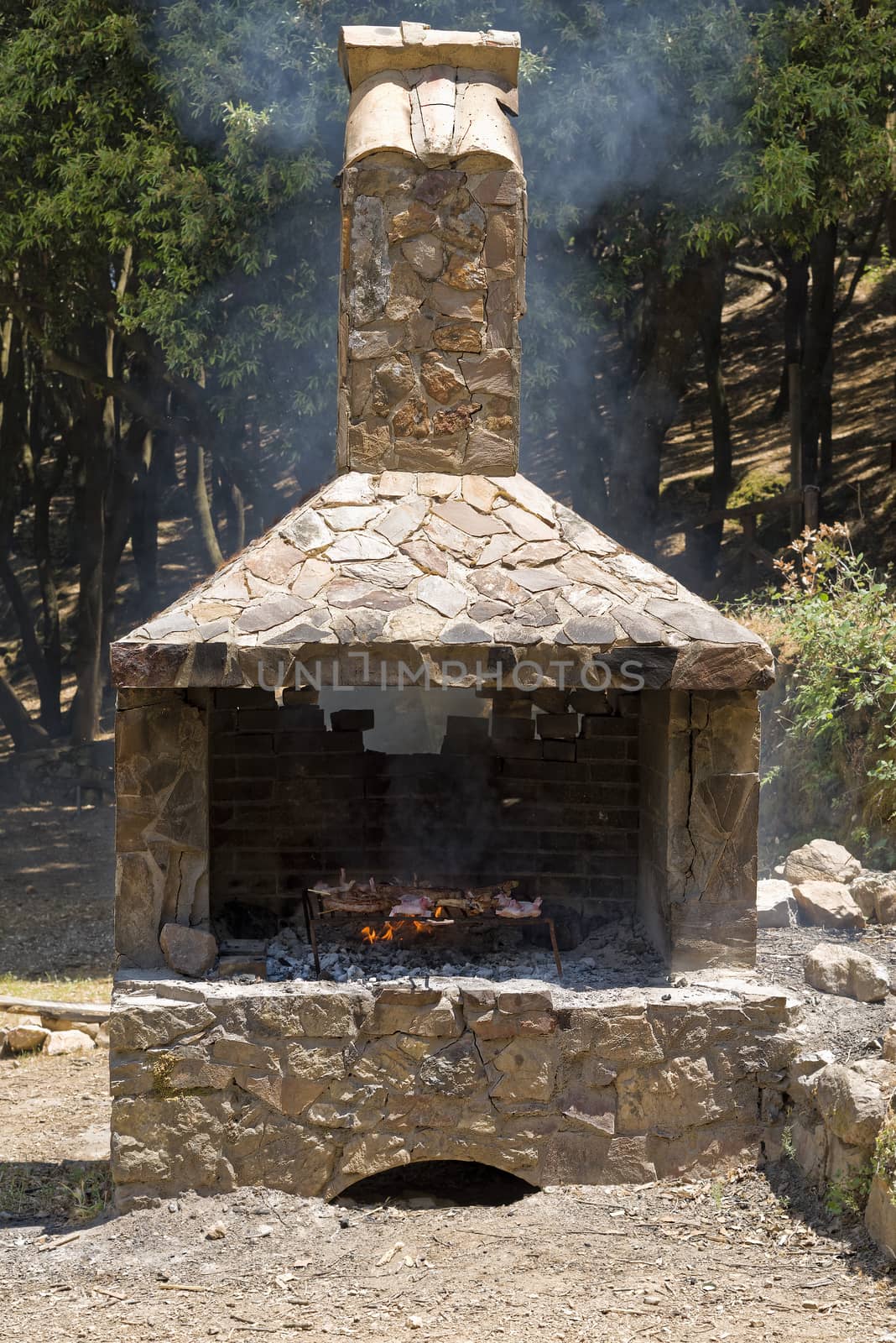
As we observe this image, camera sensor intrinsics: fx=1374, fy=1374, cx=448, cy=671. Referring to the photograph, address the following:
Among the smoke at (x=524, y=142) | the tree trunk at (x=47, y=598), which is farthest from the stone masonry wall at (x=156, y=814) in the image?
the tree trunk at (x=47, y=598)

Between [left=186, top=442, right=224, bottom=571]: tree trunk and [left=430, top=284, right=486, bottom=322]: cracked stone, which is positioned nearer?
[left=430, top=284, right=486, bottom=322]: cracked stone

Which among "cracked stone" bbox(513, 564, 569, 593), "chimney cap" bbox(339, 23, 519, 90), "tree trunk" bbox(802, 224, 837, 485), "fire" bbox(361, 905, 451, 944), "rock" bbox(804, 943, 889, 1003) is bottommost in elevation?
"rock" bbox(804, 943, 889, 1003)

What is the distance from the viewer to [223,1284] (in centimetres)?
479

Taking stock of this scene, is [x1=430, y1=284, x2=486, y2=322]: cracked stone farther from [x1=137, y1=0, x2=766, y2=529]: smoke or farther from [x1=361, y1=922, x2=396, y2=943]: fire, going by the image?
[x1=137, y1=0, x2=766, y2=529]: smoke

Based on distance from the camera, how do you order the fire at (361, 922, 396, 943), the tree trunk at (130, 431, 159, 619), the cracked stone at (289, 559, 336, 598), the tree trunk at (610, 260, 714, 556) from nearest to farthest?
the cracked stone at (289, 559, 336, 598) → the fire at (361, 922, 396, 943) → the tree trunk at (610, 260, 714, 556) → the tree trunk at (130, 431, 159, 619)

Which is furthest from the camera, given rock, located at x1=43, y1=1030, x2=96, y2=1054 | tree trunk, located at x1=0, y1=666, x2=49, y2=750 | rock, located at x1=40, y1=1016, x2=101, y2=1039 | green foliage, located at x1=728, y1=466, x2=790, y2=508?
tree trunk, located at x1=0, y1=666, x2=49, y2=750

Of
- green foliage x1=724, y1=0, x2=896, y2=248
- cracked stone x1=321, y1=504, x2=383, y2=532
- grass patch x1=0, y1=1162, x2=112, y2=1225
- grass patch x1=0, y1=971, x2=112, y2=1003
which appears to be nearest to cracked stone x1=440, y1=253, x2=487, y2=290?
cracked stone x1=321, y1=504, x2=383, y2=532

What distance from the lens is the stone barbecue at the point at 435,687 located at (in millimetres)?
5230

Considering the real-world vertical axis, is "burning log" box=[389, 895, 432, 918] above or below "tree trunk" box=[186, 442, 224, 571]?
below

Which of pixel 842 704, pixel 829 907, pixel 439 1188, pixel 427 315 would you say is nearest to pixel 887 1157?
pixel 439 1188

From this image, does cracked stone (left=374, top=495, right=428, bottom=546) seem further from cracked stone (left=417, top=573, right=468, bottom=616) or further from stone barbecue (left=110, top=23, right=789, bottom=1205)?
cracked stone (left=417, top=573, right=468, bottom=616)

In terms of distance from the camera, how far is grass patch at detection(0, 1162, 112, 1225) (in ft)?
18.8

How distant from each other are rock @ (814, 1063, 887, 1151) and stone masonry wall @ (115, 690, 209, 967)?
2.56 meters

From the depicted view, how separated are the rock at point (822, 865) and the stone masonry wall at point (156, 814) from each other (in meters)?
3.77
